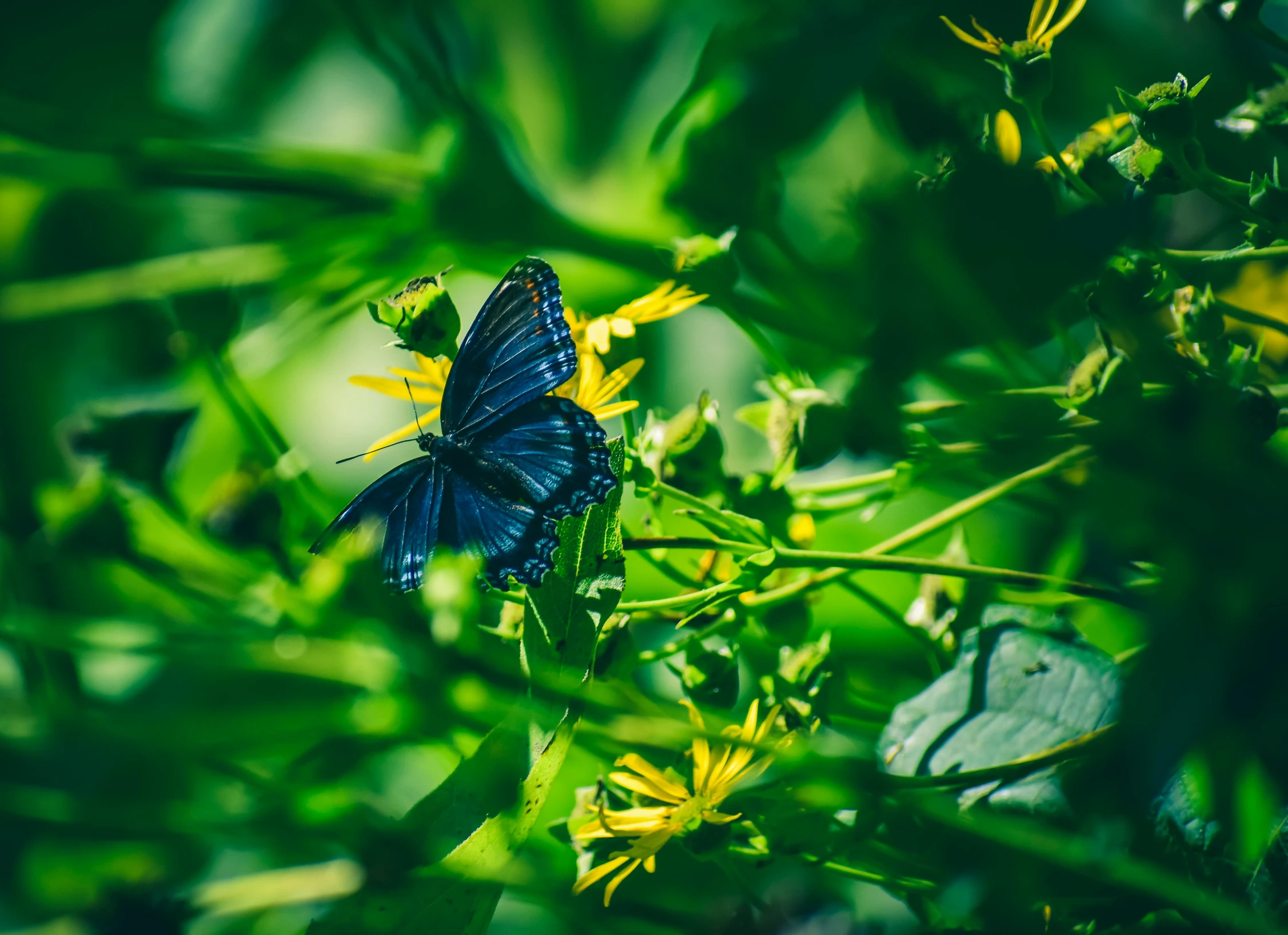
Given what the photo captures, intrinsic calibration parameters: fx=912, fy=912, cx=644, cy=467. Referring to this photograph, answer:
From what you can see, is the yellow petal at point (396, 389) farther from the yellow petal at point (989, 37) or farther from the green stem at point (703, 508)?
the yellow petal at point (989, 37)

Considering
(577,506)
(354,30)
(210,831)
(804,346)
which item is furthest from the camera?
(354,30)

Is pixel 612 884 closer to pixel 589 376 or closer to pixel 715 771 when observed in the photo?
pixel 715 771

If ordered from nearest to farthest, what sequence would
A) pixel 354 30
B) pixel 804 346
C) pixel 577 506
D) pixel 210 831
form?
pixel 210 831
pixel 577 506
pixel 804 346
pixel 354 30

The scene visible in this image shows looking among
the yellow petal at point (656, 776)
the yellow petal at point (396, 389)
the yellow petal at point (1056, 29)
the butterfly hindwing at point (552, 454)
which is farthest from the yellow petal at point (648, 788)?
the yellow petal at point (1056, 29)

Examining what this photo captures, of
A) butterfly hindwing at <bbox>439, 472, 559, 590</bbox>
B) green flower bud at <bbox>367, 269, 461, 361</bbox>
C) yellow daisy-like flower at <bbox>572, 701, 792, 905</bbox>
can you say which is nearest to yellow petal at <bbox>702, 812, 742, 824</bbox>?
yellow daisy-like flower at <bbox>572, 701, 792, 905</bbox>

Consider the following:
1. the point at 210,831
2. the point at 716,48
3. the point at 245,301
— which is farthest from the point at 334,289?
the point at 210,831

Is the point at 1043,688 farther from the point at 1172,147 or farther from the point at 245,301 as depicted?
the point at 245,301

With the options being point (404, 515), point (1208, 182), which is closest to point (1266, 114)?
point (1208, 182)
